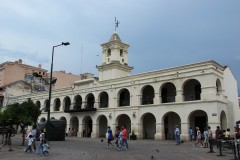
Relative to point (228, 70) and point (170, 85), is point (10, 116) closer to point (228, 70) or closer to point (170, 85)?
point (170, 85)

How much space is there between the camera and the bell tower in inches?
1519

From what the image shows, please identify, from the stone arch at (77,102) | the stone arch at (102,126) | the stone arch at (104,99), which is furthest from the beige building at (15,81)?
Answer: the stone arch at (104,99)

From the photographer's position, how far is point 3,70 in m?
57.5

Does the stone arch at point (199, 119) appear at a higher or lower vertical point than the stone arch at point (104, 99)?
lower

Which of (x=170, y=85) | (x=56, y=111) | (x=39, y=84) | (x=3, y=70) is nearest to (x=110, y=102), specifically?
(x=170, y=85)

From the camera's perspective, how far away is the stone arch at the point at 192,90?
29955 millimetres

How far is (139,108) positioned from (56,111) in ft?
57.9

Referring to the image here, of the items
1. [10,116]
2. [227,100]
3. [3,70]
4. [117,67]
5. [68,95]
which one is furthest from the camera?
[3,70]

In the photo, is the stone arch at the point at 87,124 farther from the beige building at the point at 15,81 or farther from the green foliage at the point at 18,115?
the beige building at the point at 15,81

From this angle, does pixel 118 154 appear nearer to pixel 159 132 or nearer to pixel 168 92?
pixel 159 132

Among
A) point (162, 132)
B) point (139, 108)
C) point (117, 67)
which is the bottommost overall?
point (162, 132)

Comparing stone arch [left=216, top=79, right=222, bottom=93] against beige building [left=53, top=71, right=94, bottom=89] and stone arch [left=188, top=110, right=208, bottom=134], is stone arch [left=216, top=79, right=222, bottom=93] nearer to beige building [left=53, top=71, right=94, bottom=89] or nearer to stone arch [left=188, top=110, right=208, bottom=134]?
stone arch [left=188, top=110, right=208, bottom=134]

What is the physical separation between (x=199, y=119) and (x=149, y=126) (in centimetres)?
704

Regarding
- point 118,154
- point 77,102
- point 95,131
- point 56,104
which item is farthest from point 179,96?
point 56,104
